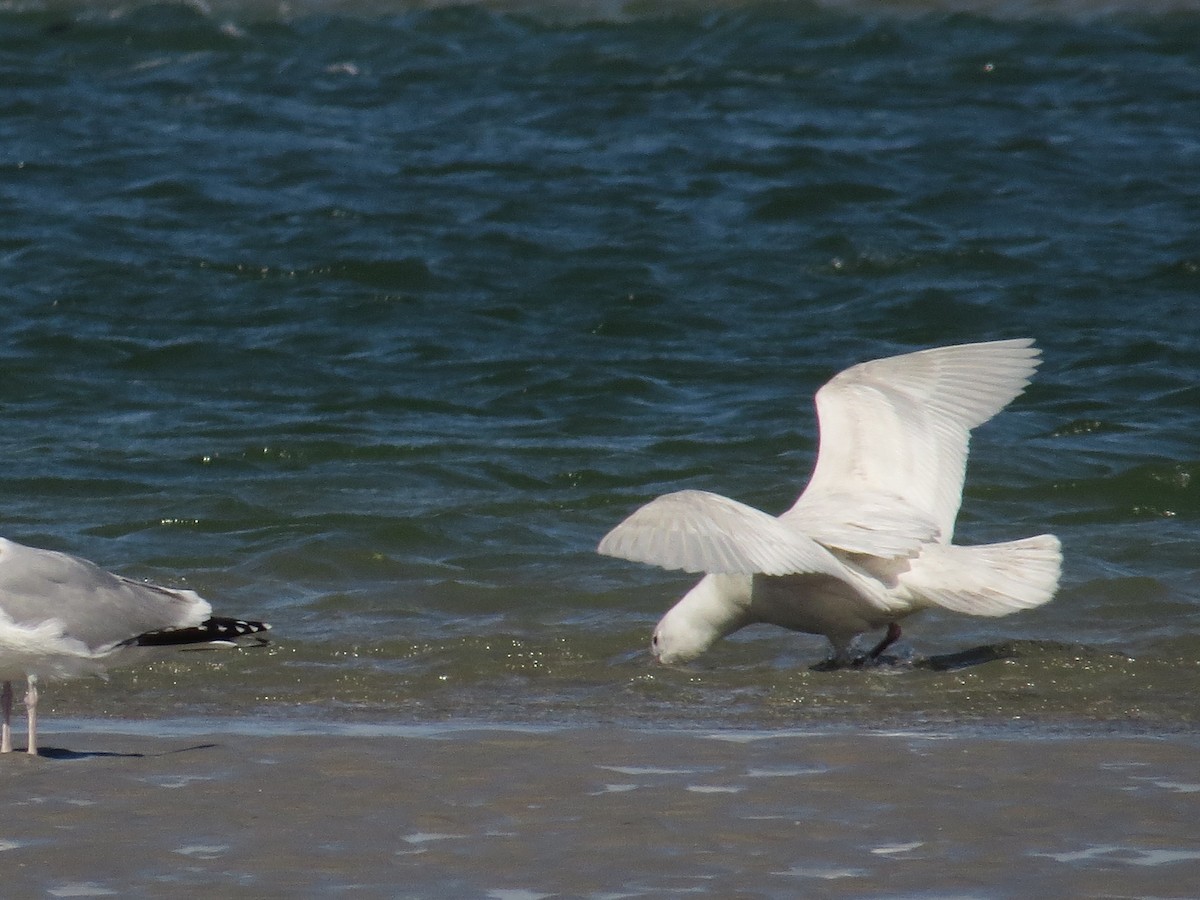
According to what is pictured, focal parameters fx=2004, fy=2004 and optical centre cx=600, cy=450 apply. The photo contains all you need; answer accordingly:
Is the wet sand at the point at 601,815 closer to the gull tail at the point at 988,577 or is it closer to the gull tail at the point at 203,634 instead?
the gull tail at the point at 203,634

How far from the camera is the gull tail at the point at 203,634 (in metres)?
5.80

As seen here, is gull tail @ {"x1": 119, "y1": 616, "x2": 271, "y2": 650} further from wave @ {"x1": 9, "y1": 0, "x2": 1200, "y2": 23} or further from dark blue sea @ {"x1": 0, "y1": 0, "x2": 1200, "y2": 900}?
wave @ {"x1": 9, "y1": 0, "x2": 1200, "y2": 23}

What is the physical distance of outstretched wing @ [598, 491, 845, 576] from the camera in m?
5.95

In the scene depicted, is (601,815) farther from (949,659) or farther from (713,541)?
(949,659)

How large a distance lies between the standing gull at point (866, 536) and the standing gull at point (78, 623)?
124cm

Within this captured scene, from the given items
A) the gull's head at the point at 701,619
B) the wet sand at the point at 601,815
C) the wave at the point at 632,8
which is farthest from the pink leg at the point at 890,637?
the wave at the point at 632,8

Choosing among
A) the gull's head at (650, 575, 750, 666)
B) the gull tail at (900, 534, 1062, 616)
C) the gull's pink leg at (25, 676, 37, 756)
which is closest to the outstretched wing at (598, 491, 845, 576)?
the gull tail at (900, 534, 1062, 616)

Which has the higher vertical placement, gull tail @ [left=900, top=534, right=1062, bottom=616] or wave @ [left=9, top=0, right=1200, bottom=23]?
wave @ [left=9, top=0, right=1200, bottom=23]

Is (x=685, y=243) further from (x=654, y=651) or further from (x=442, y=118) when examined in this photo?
(x=654, y=651)

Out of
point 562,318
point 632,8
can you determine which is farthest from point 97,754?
point 632,8

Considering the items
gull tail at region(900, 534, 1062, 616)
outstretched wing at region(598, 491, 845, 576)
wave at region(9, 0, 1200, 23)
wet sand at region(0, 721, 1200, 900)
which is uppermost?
wave at region(9, 0, 1200, 23)

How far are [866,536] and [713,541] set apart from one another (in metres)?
0.74

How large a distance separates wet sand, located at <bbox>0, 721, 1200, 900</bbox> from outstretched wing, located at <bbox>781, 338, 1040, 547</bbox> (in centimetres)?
142

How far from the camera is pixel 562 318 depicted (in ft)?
44.2
